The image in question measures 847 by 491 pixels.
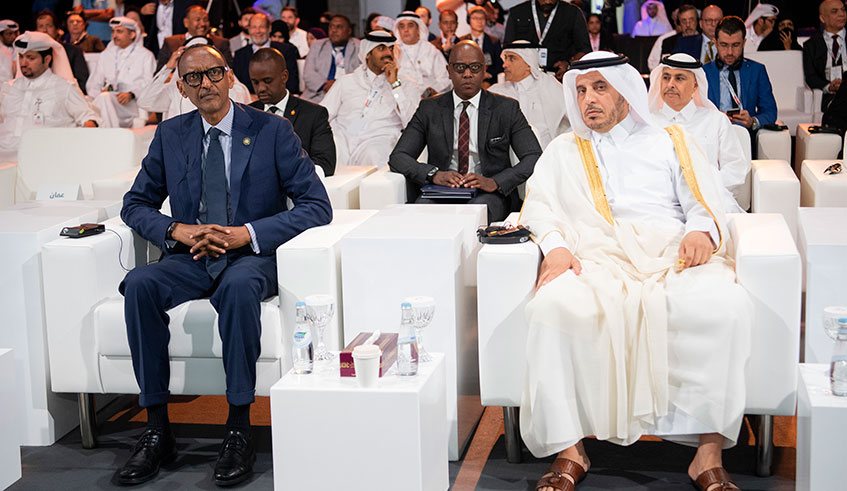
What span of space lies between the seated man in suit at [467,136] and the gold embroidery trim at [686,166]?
1.47 m

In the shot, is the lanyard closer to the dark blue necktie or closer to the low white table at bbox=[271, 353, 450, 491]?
the dark blue necktie

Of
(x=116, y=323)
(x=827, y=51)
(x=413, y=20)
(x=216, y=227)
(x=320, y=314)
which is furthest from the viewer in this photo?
(x=413, y=20)

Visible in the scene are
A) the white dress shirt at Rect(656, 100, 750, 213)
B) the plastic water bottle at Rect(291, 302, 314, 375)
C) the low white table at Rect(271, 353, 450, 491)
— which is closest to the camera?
the low white table at Rect(271, 353, 450, 491)

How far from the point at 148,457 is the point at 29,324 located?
0.72 metres

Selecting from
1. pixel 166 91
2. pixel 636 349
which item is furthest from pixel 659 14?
pixel 636 349

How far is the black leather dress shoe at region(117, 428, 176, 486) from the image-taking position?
11.5ft

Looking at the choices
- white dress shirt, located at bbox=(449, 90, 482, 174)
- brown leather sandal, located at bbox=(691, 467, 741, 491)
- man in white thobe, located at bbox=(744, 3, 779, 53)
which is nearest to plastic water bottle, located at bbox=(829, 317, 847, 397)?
brown leather sandal, located at bbox=(691, 467, 741, 491)

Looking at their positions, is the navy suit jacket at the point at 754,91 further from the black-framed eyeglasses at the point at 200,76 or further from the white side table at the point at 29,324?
the white side table at the point at 29,324

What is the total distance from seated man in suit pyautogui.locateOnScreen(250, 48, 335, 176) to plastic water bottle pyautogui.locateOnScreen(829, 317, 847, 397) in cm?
316

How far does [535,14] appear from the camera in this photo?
7.97m

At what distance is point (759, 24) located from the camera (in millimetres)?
9156

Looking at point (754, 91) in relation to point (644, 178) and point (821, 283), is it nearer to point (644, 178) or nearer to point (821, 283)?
point (644, 178)

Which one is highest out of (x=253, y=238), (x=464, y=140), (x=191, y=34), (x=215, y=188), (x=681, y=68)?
(x=191, y=34)

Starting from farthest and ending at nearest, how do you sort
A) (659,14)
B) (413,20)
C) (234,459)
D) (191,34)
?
(659,14) < (191,34) < (413,20) < (234,459)
